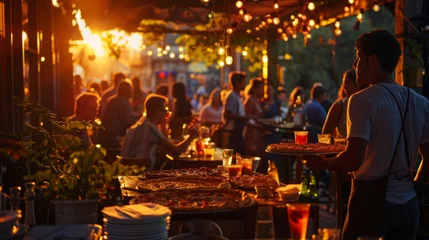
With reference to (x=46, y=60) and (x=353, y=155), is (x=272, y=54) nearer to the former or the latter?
(x=46, y=60)

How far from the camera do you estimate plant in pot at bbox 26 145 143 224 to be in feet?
10.7

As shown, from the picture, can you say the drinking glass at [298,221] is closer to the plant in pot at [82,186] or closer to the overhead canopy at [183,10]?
the plant in pot at [82,186]

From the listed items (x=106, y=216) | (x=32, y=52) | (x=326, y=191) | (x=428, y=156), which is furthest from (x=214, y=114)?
(x=106, y=216)

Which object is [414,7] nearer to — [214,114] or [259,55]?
[214,114]

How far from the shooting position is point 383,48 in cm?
418

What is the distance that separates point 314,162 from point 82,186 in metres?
1.67

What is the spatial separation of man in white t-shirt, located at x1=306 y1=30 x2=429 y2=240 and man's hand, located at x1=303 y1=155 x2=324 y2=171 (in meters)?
0.17

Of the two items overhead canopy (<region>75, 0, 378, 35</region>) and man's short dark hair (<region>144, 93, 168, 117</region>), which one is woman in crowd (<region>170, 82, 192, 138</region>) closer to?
overhead canopy (<region>75, 0, 378, 35</region>)

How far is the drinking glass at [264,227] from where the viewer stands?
10.3 feet

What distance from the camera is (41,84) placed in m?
9.59

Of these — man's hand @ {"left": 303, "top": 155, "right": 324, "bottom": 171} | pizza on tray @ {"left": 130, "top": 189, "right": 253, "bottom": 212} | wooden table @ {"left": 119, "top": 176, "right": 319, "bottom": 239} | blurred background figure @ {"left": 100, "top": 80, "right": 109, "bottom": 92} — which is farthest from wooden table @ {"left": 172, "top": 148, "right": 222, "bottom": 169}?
blurred background figure @ {"left": 100, "top": 80, "right": 109, "bottom": 92}

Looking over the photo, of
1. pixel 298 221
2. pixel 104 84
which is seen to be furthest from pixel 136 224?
pixel 104 84

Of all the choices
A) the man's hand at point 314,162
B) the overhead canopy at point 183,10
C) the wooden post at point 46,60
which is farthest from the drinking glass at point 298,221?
the wooden post at point 46,60

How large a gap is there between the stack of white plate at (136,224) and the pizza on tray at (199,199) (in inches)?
36.0
